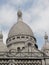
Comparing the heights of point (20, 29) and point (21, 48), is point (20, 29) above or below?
above

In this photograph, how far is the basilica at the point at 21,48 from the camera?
50906 mm

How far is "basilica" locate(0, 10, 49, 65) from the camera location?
50.9 metres

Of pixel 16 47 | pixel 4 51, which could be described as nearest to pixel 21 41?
pixel 16 47

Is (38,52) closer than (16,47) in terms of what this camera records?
Yes

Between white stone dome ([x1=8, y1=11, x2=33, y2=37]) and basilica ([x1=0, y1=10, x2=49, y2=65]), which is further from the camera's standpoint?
white stone dome ([x1=8, y1=11, x2=33, y2=37])

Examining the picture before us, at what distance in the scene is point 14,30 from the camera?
6488cm

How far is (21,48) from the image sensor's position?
61406mm

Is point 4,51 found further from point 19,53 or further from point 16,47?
point 16,47

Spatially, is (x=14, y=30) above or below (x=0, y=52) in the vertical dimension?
above

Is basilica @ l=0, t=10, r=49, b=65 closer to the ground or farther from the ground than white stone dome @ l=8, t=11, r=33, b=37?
closer to the ground

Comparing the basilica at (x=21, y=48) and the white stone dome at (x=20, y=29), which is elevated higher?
the white stone dome at (x=20, y=29)

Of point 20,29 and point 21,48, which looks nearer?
point 21,48

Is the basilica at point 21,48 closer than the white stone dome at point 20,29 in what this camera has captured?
Yes

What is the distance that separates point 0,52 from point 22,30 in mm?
12485
